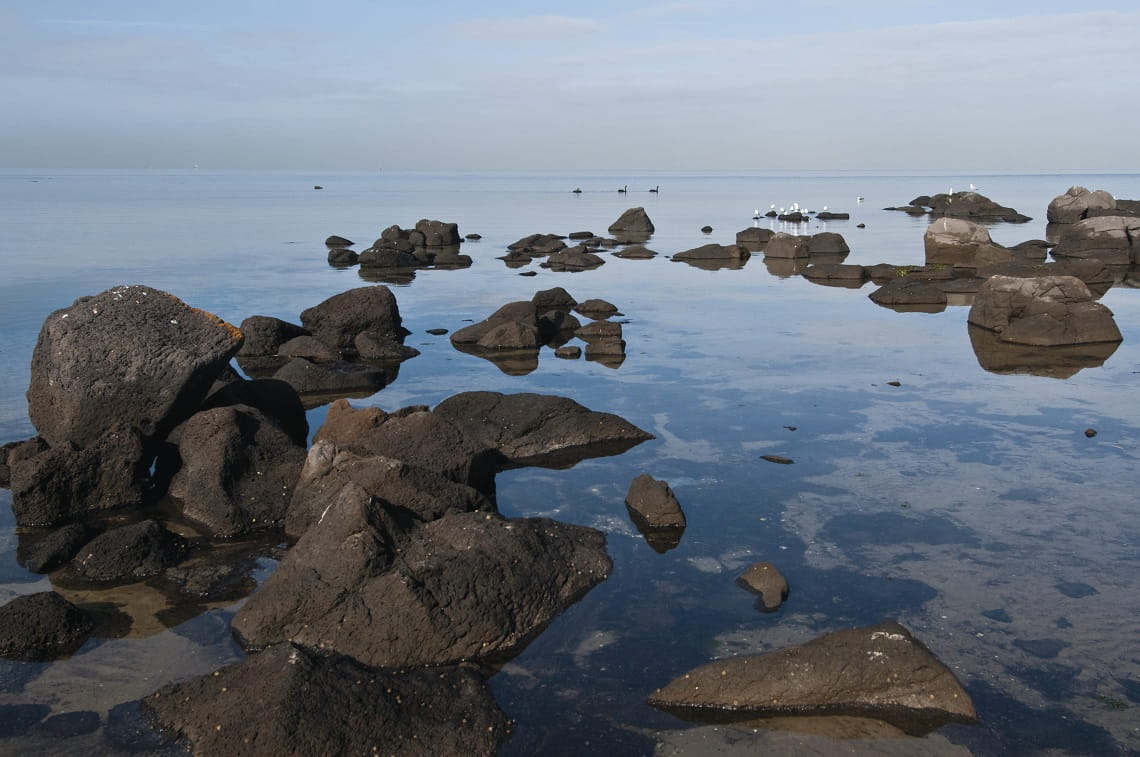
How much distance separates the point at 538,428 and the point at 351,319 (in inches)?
415

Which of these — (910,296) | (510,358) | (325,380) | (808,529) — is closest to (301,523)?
(808,529)

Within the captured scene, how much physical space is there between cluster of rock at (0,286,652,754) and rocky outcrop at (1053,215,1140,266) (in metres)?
36.1

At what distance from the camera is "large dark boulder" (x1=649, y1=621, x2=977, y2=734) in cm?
816

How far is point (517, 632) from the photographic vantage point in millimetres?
9539

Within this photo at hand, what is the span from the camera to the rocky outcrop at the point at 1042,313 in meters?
23.9

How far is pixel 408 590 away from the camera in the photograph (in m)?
9.18

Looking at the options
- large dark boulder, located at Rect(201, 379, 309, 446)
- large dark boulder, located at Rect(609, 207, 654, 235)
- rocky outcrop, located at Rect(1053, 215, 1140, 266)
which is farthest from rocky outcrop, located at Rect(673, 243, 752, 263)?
large dark boulder, located at Rect(201, 379, 309, 446)

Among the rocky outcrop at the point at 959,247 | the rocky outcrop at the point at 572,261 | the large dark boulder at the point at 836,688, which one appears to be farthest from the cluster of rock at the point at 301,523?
the rocky outcrop at the point at 959,247

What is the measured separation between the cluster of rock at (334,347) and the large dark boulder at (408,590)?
974 cm

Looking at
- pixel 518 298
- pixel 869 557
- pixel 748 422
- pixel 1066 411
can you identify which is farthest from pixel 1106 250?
pixel 869 557

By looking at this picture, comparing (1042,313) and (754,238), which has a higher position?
(1042,313)

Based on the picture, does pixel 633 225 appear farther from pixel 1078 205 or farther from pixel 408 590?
pixel 408 590

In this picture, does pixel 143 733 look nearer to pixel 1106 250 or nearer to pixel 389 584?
pixel 389 584

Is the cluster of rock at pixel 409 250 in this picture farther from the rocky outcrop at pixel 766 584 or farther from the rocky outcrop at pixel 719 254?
the rocky outcrop at pixel 766 584
